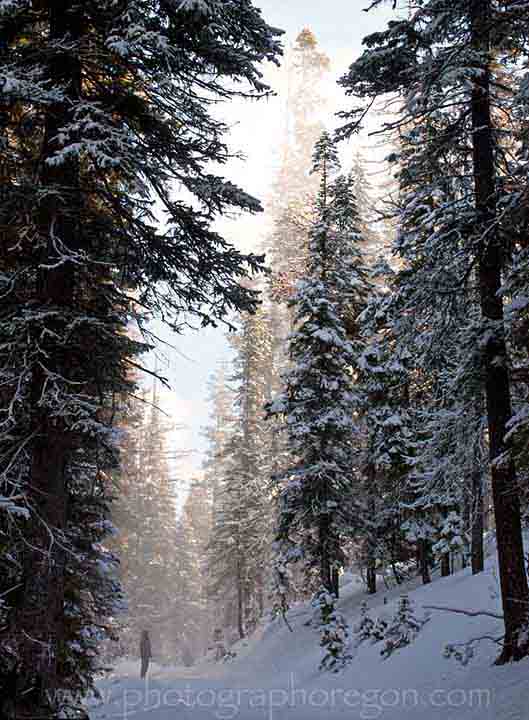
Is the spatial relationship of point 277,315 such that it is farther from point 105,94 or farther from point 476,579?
point 105,94

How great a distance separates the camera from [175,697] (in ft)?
43.7

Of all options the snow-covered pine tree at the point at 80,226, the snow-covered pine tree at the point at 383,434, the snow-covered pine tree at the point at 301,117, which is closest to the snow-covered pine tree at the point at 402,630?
the snow-covered pine tree at the point at 383,434

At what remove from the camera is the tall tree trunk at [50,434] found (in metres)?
6.73

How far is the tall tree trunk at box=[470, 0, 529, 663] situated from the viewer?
28.4 feet


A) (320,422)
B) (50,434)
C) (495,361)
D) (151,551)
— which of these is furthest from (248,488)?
(50,434)

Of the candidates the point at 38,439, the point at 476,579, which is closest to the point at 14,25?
the point at 38,439

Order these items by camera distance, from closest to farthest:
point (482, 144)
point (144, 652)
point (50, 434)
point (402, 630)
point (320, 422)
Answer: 1. point (50, 434)
2. point (482, 144)
3. point (402, 630)
4. point (320, 422)
5. point (144, 652)

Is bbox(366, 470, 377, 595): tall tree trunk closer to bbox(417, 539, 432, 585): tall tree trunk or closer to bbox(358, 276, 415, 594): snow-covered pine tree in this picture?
bbox(358, 276, 415, 594): snow-covered pine tree

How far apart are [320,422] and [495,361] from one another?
1034cm

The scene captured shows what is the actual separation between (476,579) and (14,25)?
50.1ft

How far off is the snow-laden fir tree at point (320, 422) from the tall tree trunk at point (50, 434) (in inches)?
467

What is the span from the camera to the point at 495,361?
29.1 ft

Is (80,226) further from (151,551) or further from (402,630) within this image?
(151,551)

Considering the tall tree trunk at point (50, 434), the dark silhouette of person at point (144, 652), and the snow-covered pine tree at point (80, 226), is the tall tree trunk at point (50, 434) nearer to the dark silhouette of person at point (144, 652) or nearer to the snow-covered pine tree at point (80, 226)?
the snow-covered pine tree at point (80, 226)
